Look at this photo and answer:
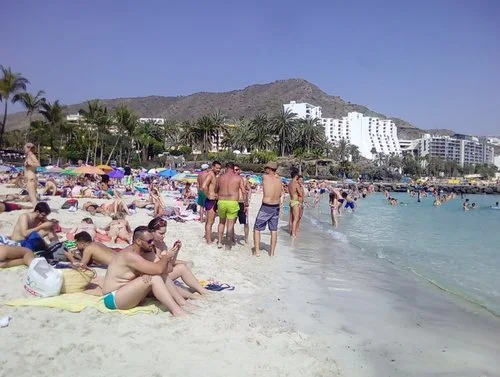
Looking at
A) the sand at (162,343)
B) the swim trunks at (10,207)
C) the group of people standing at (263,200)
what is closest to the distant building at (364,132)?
the swim trunks at (10,207)

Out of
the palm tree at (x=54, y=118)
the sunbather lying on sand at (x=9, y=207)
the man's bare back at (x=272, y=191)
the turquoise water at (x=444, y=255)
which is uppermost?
the palm tree at (x=54, y=118)

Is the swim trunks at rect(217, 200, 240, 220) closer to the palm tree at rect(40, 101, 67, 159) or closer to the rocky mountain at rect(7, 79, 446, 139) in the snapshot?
the palm tree at rect(40, 101, 67, 159)

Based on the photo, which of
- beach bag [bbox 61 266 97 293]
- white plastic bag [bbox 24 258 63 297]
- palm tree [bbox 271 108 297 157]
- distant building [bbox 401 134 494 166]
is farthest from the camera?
distant building [bbox 401 134 494 166]

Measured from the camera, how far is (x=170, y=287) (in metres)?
4.03

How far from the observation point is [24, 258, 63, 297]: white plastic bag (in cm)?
396

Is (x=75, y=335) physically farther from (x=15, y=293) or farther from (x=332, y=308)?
(x=332, y=308)

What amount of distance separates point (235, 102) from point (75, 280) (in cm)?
16349

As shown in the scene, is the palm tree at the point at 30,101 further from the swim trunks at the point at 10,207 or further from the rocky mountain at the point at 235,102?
the rocky mountain at the point at 235,102

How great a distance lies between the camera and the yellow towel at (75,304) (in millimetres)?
3756

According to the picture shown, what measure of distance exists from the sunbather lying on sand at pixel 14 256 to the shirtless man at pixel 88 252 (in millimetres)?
462

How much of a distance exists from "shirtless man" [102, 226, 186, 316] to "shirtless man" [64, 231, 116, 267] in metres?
1.43

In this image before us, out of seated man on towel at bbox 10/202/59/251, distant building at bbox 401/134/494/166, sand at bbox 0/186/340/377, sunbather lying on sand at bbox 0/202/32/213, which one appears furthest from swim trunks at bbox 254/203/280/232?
distant building at bbox 401/134/494/166

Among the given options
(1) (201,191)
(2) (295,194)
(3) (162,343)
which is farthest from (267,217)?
(3) (162,343)

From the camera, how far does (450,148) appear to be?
159000 mm
